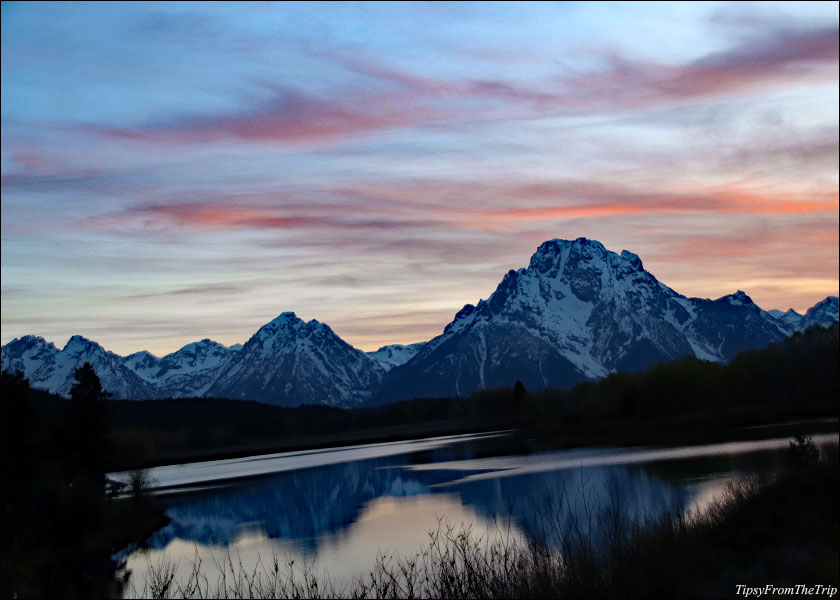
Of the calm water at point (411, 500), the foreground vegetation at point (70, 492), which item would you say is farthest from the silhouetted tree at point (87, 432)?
the calm water at point (411, 500)

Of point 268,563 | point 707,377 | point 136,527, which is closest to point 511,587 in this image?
point 268,563

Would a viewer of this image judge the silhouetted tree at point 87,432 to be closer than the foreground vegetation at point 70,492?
No

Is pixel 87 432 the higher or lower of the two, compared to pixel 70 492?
higher

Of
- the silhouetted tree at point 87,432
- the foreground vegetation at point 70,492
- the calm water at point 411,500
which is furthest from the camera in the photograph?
the silhouetted tree at point 87,432

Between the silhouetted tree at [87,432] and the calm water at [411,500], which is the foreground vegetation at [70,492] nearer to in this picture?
the silhouetted tree at [87,432]

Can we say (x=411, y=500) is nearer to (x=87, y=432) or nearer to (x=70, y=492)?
(x=70, y=492)

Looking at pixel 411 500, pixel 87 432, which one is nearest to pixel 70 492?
pixel 87 432

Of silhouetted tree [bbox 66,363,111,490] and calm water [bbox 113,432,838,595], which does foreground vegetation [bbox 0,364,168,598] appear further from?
calm water [bbox 113,432,838,595]

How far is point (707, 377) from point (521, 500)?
9241 centimetres

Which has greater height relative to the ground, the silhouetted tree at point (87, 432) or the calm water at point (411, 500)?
the silhouetted tree at point (87, 432)

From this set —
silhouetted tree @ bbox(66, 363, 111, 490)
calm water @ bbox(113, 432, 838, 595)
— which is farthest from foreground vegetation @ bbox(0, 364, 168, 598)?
calm water @ bbox(113, 432, 838, 595)

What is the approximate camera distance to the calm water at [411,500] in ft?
116

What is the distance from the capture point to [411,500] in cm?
5291

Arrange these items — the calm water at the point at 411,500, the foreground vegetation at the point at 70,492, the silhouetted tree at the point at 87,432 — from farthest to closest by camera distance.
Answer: the silhouetted tree at the point at 87,432 < the foreground vegetation at the point at 70,492 < the calm water at the point at 411,500
